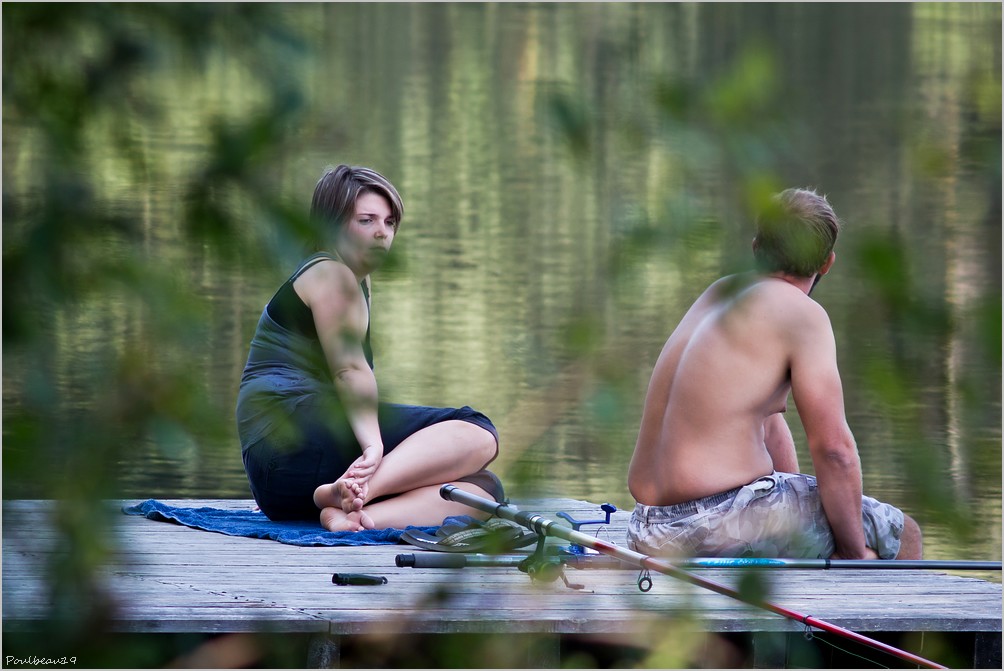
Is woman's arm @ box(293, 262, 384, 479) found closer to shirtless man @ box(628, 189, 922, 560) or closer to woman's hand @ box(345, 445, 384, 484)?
shirtless man @ box(628, 189, 922, 560)

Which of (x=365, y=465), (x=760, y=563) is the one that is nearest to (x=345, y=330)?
(x=760, y=563)

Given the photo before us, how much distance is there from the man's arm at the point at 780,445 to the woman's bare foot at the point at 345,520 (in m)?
1.18

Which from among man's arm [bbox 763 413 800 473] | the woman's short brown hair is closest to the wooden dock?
man's arm [bbox 763 413 800 473]

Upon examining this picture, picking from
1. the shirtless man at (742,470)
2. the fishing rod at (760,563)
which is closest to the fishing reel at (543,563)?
the fishing rod at (760,563)

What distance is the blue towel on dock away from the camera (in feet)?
12.2

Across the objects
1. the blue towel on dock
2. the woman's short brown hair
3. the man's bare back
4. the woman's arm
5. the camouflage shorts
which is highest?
the woman's short brown hair

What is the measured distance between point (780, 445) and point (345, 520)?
1273mm

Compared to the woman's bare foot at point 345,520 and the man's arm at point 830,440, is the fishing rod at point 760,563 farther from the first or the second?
the woman's bare foot at point 345,520

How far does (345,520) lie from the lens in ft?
12.8

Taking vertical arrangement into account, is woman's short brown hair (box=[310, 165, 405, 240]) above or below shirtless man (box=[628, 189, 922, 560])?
above

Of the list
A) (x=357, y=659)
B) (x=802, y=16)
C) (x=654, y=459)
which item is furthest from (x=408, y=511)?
(x=802, y=16)

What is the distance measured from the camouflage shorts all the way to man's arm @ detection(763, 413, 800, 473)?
1.16 ft

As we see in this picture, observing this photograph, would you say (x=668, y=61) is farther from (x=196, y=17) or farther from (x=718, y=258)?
(x=196, y=17)

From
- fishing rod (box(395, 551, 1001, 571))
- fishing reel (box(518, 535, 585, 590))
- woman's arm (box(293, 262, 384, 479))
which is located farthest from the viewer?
fishing rod (box(395, 551, 1001, 571))
